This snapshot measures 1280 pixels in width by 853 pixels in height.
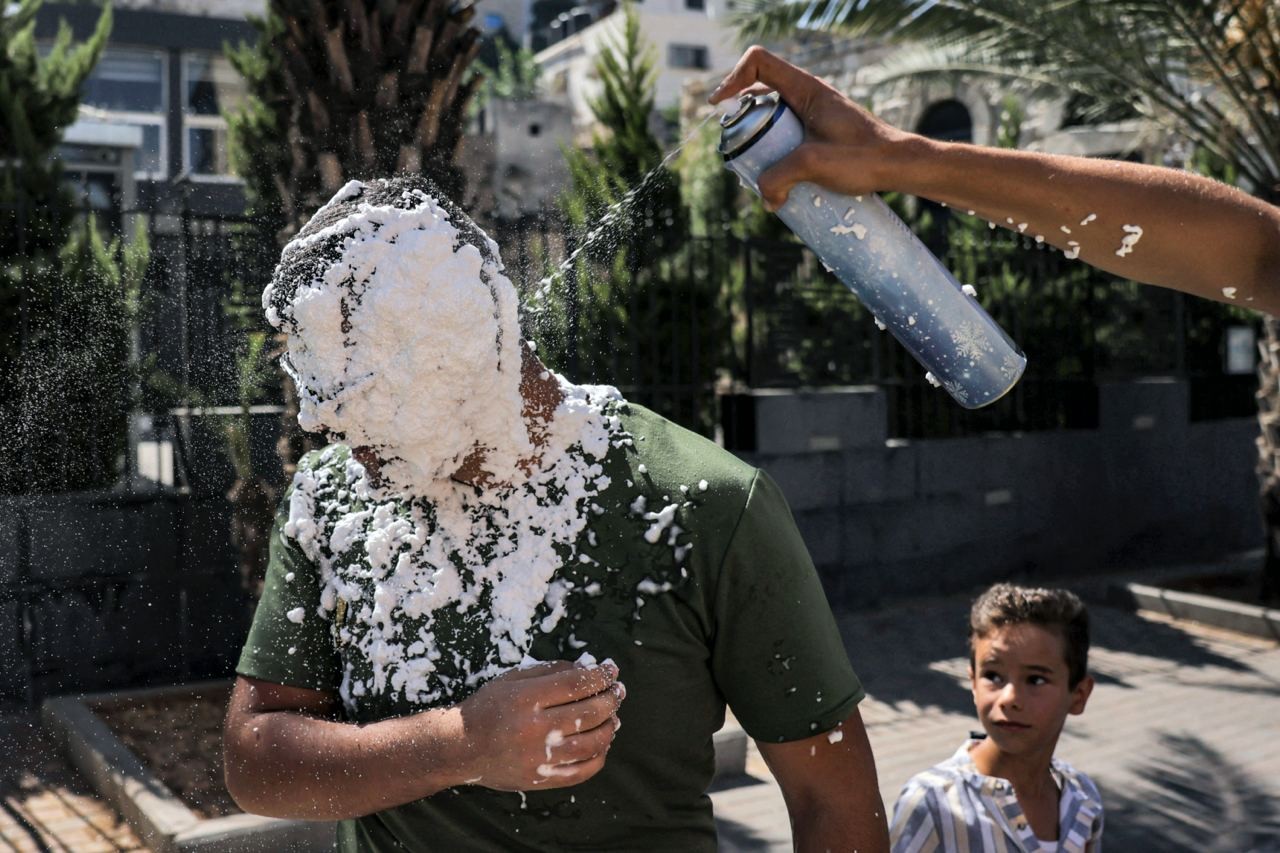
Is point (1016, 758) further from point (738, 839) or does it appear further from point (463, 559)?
point (738, 839)

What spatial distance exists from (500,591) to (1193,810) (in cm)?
408

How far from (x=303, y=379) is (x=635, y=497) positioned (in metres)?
0.44

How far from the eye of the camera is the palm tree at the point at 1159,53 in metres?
7.34

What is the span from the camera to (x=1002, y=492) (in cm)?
876

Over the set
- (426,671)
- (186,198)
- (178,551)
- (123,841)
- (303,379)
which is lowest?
(123,841)

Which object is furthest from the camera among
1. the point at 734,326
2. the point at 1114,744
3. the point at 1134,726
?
the point at 734,326

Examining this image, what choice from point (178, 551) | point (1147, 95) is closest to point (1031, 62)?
point (1147, 95)

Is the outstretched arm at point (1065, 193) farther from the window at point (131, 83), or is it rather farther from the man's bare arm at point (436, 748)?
the window at point (131, 83)

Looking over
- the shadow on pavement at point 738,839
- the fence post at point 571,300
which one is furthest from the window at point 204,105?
the fence post at point 571,300

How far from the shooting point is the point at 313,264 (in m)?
1.51

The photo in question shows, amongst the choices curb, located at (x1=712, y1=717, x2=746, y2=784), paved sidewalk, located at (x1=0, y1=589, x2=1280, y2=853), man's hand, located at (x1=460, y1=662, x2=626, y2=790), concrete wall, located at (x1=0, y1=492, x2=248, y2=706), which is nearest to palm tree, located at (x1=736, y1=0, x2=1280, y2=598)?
paved sidewalk, located at (x1=0, y1=589, x2=1280, y2=853)

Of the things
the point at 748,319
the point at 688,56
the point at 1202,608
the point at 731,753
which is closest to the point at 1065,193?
the point at 731,753

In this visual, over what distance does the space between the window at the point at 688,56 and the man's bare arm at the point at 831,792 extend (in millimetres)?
49350

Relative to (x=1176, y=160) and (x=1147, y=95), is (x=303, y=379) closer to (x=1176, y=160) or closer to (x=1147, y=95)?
(x=1147, y=95)
